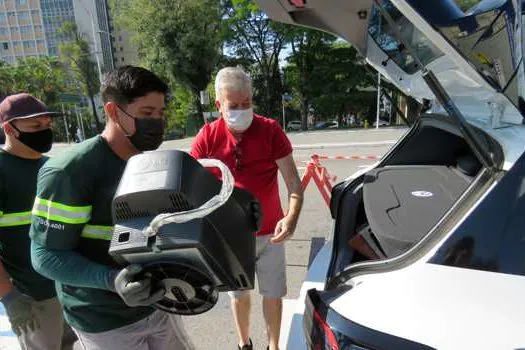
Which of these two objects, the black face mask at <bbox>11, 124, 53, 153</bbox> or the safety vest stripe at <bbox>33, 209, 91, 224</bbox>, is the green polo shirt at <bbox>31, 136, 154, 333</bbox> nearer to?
the safety vest stripe at <bbox>33, 209, 91, 224</bbox>

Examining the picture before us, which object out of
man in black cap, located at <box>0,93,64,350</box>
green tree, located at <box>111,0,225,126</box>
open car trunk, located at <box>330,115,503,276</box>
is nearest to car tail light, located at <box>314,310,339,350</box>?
open car trunk, located at <box>330,115,503,276</box>

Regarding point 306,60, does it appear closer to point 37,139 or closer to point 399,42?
point 37,139

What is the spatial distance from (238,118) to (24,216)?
4.34 ft

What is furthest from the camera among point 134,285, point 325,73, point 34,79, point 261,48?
point 34,79

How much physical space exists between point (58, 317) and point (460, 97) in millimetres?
2422

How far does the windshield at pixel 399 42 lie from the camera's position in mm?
1276

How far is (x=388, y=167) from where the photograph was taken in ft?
7.29

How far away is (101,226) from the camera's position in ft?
4.54

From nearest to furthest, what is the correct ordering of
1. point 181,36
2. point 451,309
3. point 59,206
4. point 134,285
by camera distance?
point 451,309 < point 134,285 < point 59,206 < point 181,36

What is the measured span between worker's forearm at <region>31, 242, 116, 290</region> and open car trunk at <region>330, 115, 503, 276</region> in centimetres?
92

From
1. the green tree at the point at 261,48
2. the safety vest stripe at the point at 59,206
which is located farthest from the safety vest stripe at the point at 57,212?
the green tree at the point at 261,48

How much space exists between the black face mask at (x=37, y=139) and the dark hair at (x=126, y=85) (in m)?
0.93

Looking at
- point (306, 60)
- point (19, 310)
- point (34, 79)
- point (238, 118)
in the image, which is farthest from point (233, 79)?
point (34, 79)

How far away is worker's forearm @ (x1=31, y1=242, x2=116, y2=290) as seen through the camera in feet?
4.12
